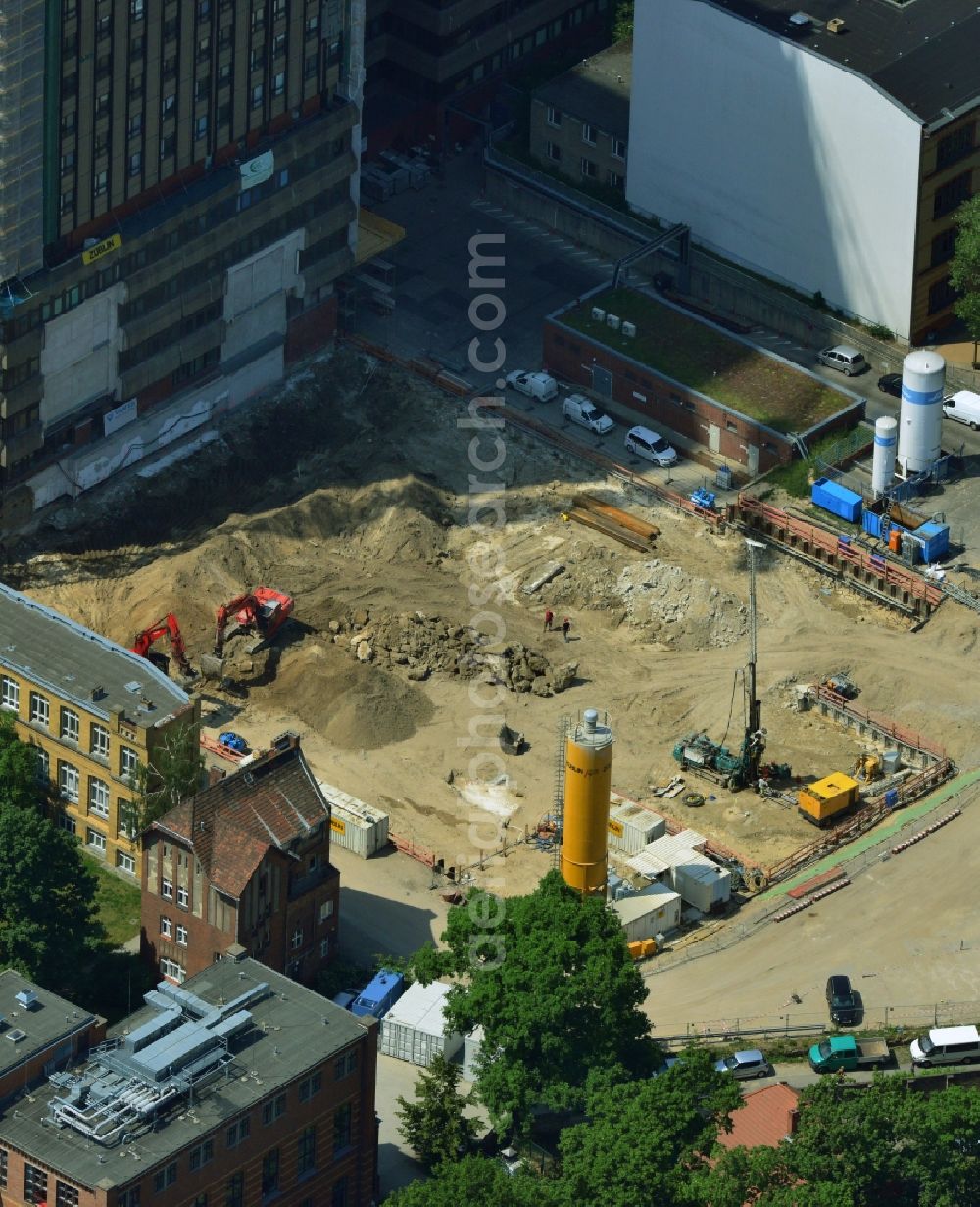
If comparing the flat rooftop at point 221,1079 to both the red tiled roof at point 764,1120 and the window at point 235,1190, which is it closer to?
the window at point 235,1190

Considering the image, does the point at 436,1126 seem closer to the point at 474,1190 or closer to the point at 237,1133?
the point at 474,1190

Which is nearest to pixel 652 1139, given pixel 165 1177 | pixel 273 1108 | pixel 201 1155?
pixel 273 1108

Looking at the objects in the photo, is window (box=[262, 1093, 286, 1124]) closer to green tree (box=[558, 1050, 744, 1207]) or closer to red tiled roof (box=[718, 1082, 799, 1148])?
green tree (box=[558, 1050, 744, 1207])

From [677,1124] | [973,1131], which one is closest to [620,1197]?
[677,1124]

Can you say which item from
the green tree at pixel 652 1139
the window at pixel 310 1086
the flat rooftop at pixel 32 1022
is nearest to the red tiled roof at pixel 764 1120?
the green tree at pixel 652 1139

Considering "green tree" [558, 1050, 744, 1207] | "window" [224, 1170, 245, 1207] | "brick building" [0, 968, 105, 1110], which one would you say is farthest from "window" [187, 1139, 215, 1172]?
"green tree" [558, 1050, 744, 1207]

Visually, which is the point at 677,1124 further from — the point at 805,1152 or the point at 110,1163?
the point at 110,1163

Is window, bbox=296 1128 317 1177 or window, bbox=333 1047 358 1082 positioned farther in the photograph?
window, bbox=333 1047 358 1082
